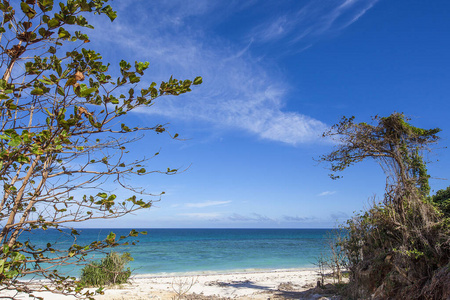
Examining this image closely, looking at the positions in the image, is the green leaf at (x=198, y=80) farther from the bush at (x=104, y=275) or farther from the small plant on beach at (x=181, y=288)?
the bush at (x=104, y=275)

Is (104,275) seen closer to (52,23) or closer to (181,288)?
(181,288)

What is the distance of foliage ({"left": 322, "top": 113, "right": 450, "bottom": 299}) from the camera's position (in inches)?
239

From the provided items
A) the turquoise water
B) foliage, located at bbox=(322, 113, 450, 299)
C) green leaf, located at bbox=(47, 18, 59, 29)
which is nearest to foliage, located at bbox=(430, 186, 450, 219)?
foliage, located at bbox=(322, 113, 450, 299)

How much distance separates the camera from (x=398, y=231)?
7043 millimetres

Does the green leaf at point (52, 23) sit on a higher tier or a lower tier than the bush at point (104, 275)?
higher

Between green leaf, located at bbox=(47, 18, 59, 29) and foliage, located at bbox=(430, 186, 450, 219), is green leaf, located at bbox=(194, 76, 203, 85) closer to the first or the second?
green leaf, located at bbox=(47, 18, 59, 29)

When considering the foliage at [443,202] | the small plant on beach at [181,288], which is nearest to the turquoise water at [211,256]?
the small plant on beach at [181,288]

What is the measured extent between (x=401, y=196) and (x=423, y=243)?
4.08 feet

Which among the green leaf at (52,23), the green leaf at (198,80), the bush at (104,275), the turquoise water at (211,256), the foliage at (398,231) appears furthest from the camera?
the turquoise water at (211,256)

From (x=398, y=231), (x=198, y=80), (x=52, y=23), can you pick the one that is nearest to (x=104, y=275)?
(x=398, y=231)

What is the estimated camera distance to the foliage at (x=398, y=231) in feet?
19.9

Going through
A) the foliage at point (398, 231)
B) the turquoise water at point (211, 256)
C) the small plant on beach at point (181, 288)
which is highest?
the foliage at point (398, 231)

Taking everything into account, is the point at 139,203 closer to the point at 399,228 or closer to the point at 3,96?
the point at 3,96

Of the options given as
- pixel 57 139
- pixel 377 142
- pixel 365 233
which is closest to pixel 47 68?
pixel 57 139
